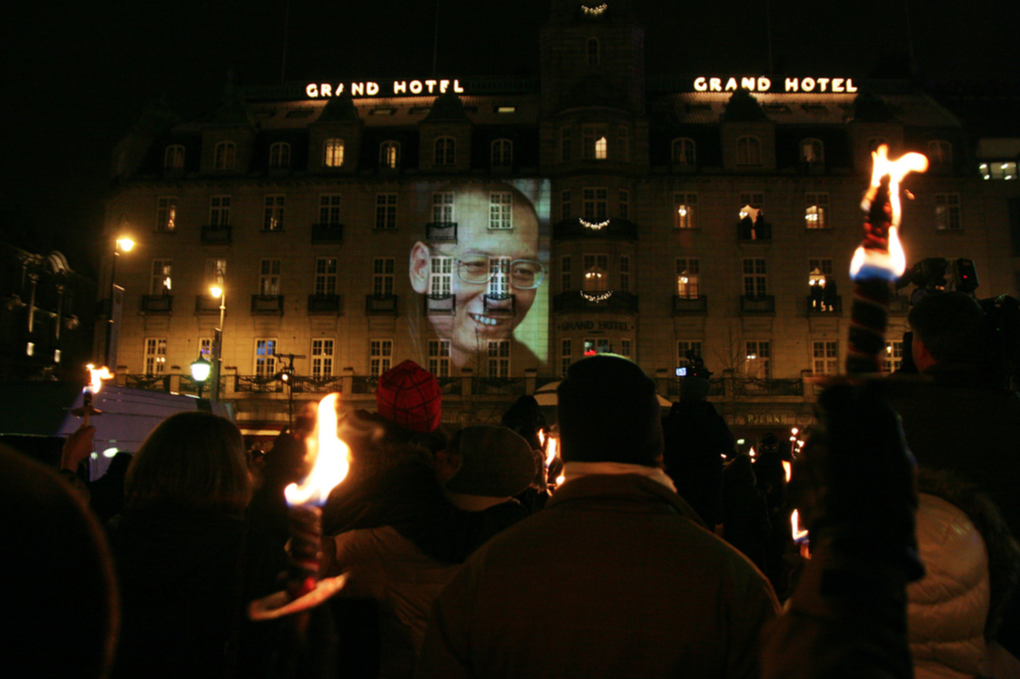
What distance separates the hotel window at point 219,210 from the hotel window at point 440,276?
37.8 feet

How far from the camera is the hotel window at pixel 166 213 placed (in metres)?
37.9

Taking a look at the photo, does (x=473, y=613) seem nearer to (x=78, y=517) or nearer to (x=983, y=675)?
(x=78, y=517)

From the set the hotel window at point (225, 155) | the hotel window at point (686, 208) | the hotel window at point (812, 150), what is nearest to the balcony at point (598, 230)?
the hotel window at point (686, 208)

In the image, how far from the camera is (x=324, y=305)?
35938mm

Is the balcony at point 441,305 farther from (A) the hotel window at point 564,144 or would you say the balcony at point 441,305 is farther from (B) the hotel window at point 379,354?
(A) the hotel window at point 564,144

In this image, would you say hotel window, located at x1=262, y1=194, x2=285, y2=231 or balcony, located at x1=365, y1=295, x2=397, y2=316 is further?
hotel window, located at x1=262, y1=194, x2=285, y2=231

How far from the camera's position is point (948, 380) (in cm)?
275

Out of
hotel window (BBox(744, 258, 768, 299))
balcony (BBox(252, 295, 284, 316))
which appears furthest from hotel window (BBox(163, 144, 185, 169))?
hotel window (BBox(744, 258, 768, 299))

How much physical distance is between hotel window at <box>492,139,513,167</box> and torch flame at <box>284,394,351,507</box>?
118 ft

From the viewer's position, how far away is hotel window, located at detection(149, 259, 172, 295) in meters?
37.3

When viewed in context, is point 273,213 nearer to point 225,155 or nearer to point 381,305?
point 225,155

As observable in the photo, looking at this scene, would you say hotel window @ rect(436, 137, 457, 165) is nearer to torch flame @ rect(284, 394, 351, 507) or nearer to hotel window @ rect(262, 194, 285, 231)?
hotel window @ rect(262, 194, 285, 231)

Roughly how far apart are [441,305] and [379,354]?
4051 millimetres

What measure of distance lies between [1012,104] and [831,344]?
1886 centimetres
